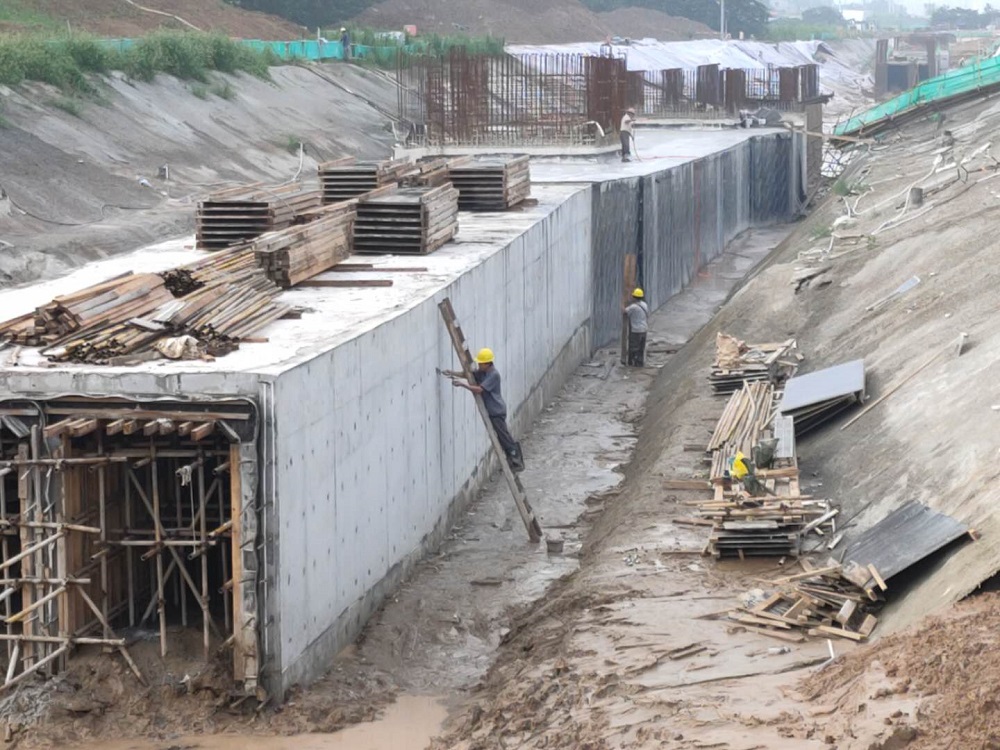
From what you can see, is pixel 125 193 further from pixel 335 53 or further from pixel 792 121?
pixel 335 53

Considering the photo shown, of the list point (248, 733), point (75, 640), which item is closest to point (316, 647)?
point (248, 733)

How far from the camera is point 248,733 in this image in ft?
36.6

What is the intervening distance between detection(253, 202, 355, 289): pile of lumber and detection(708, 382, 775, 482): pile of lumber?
495 cm

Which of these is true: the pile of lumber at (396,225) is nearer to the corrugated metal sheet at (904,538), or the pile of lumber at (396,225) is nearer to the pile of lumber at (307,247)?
the pile of lumber at (307,247)

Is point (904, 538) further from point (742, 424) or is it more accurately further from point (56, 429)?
point (56, 429)

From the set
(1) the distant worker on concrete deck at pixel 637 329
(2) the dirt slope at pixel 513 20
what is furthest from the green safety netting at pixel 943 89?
(2) the dirt slope at pixel 513 20

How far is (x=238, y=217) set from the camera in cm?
1917

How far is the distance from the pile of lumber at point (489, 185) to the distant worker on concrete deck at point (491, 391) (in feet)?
29.8

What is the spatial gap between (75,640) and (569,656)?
372cm

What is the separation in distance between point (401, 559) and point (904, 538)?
4.93 m

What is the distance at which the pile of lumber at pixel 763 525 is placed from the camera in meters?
13.1

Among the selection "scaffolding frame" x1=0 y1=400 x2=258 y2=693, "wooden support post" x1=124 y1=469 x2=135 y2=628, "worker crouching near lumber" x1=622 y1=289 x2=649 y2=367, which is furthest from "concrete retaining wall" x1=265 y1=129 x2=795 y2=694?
"wooden support post" x1=124 y1=469 x2=135 y2=628

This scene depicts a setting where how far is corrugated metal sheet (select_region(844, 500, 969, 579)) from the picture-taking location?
448 inches

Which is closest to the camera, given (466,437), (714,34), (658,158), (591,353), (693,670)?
(693,670)
